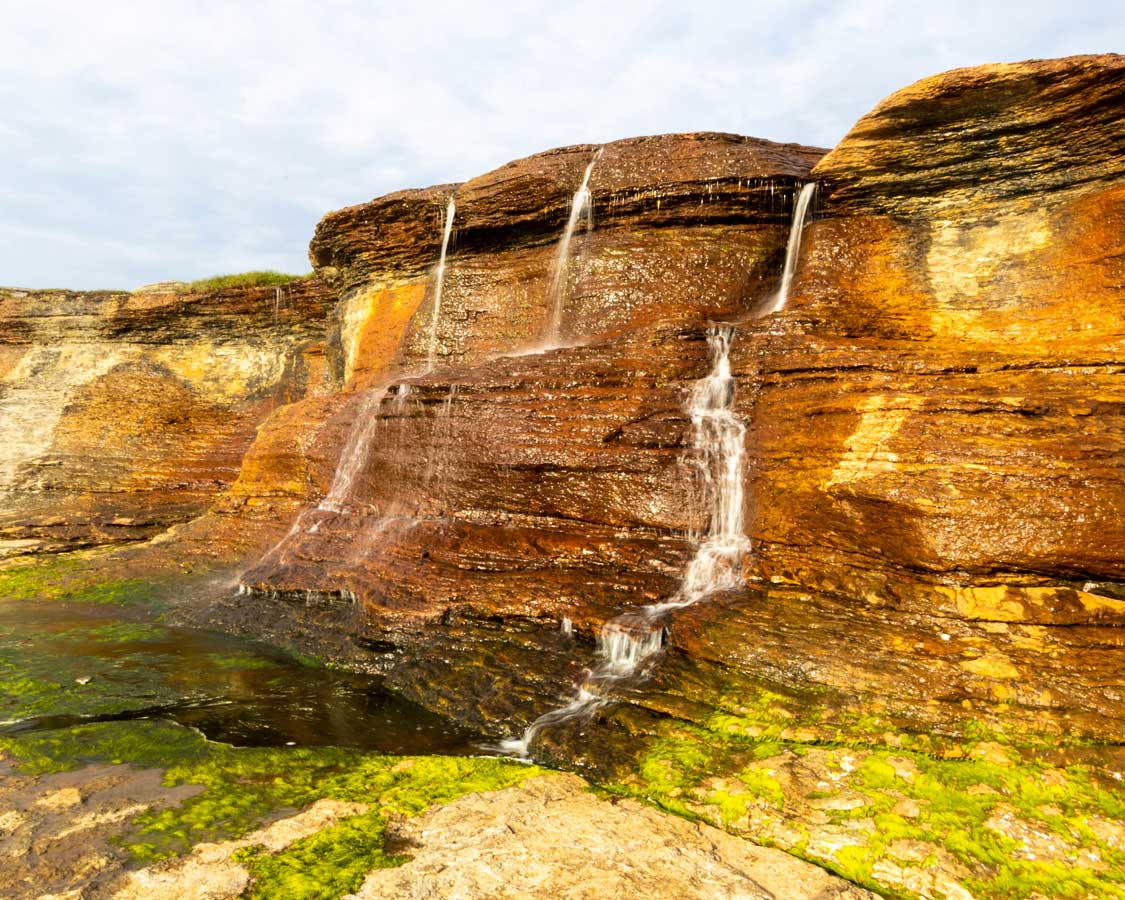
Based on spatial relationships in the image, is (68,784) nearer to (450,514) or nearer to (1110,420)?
(450,514)

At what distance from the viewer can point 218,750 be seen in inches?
247

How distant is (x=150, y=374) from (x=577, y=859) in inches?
1023

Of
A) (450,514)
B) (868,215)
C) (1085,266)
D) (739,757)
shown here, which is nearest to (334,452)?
(450,514)

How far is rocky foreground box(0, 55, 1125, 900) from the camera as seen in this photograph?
19.3 feet

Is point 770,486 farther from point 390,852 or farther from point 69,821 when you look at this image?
point 69,821

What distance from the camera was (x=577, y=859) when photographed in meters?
4.46

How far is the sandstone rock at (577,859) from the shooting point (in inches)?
163

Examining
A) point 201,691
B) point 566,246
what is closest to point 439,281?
point 566,246

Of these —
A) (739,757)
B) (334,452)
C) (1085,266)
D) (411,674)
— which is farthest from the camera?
(334,452)

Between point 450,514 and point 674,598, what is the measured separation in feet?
14.9

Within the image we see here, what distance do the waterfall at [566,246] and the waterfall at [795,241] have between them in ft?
16.8

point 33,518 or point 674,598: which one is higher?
point 674,598

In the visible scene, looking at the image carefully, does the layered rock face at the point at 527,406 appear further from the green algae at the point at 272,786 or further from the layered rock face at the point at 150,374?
the layered rock face at the point at 150,374

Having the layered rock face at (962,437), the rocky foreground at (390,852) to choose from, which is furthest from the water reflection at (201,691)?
the layered rock face at (962,437)
